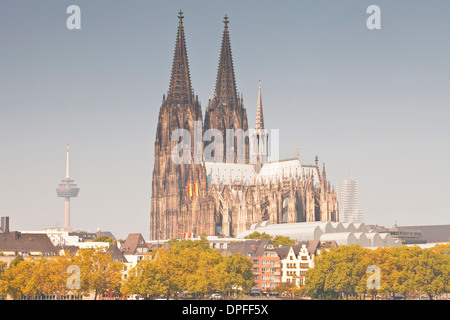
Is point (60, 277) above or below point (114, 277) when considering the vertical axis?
above

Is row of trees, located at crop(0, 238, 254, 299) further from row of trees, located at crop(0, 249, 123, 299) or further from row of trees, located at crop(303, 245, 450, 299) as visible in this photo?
row of trees, located at crop(303, 245, 450, 299)

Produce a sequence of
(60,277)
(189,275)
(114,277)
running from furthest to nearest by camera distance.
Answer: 1. (189,275)
2. (114,277)
3. (60,277)

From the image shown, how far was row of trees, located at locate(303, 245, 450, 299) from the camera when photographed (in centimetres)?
14075

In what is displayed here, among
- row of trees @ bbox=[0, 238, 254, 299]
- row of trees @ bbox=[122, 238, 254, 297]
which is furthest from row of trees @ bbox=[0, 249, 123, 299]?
row of trees @ bbox=[122, 238, 254, 297]

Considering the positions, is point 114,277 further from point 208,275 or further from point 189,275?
point 208,275

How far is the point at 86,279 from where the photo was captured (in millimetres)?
135875

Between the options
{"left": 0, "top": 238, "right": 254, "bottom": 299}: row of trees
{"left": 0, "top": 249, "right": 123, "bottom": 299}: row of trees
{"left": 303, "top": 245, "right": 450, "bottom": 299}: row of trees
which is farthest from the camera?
{"left": 303, "top": 245, "right": 450, "bottom": 299}: row of trees

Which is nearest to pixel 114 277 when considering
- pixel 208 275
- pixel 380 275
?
pixel 208 275

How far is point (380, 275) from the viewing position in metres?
142

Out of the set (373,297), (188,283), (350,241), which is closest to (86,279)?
(188,283)

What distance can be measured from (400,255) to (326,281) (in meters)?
12.9

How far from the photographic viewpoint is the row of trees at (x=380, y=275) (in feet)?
462

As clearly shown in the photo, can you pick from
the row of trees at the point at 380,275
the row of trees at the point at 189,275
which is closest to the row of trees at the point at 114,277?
the row of trees at the point at 189,275
